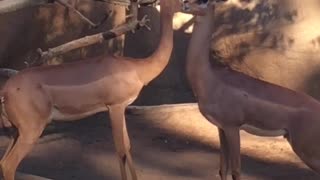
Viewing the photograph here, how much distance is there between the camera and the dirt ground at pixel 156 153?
736 centimetres

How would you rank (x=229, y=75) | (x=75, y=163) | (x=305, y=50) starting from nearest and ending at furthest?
1. (x=229, y=75)
2. (x=75, y=163)
3. (x=305, y=50)

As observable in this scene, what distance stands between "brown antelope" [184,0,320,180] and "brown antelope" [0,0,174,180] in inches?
12.8

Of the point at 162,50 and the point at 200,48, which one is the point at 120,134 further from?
the point at 200,48

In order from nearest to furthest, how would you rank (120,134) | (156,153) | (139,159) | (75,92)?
(75,92), (120,134), (139,159), (156,153)

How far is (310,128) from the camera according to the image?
5.68m

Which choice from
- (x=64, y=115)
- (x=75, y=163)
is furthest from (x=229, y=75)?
(x=75, y=163)

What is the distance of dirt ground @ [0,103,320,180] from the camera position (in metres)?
7.36

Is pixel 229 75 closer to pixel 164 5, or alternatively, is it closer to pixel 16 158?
pixel 164 5

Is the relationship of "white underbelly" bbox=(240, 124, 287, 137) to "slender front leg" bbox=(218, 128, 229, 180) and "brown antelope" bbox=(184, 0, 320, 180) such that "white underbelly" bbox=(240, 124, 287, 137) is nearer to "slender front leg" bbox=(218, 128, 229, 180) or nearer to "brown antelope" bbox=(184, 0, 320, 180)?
"brown antelope" bbox=(184, 0, 320, 180)

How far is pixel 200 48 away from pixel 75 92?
3.45ft

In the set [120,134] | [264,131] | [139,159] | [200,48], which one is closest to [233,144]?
[264,131]

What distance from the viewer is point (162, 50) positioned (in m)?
6.30

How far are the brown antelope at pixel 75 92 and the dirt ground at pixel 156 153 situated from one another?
120cm

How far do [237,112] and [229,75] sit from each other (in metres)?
0.34
